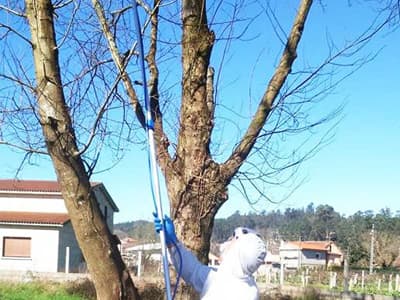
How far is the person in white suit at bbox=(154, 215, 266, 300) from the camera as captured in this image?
111 inches

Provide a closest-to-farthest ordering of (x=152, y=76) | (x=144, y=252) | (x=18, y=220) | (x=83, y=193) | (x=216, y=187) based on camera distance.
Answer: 1. (x=83, y=193)
2. (x=216, y=187)
3. (x=152, y=76)
4. (x=144, y=252)
5. (x=18, y=220)

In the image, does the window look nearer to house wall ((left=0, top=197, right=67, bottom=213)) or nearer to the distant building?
house wall ((left=0, top=197, right=67, bottom=213))

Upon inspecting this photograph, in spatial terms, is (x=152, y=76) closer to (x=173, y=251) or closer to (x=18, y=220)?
(x=173, y=251)

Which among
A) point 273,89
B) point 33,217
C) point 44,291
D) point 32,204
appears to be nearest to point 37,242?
point 33,217

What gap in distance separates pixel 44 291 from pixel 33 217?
14.1 metres

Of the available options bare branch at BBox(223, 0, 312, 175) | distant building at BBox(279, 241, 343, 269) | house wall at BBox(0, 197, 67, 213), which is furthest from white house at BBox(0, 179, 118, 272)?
distant building at BBox(279, 241, 343, 269)

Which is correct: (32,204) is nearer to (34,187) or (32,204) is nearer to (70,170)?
(34,187)

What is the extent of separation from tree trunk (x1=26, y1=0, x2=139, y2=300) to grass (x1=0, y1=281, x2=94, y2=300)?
34.7ft

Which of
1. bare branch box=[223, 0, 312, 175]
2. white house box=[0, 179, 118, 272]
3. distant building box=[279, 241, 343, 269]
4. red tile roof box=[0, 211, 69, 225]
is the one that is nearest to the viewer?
bare branch box=[223, 0, 312, 175]

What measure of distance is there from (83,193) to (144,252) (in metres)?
14.7

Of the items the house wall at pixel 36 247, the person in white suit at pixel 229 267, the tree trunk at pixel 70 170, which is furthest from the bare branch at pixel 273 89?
the house wall at pixel 36 247

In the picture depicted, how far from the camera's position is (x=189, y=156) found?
13.3 feet

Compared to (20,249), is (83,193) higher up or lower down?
higher up

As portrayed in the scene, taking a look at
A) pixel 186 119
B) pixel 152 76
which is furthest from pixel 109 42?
pixel 186 119
